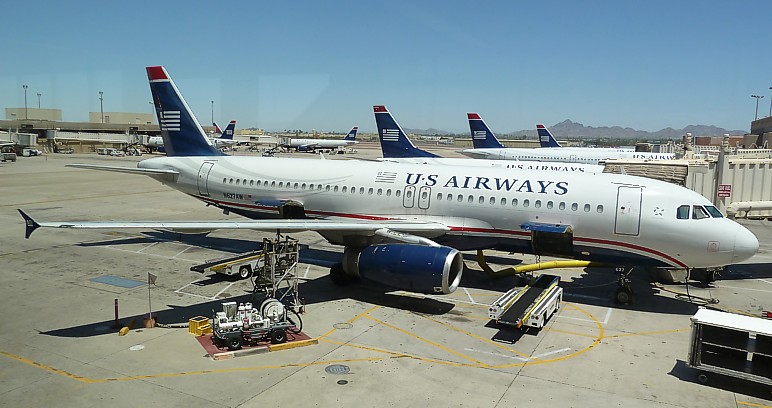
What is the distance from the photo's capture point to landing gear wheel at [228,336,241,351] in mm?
13438

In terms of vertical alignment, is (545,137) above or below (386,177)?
above

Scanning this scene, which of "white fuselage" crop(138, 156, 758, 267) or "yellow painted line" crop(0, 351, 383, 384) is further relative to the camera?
"white fuselage" crop(138, 156, 758, 267)

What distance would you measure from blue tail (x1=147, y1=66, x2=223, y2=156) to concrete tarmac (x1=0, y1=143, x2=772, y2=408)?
19.0ft

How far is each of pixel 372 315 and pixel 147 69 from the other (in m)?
18.4

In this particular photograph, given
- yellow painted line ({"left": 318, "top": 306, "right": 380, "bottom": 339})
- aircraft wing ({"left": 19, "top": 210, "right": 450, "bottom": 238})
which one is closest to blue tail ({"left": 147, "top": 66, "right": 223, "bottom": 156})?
aircraft wing ({"left": 19, "top": 210, "right": 450, "bottom": 238})

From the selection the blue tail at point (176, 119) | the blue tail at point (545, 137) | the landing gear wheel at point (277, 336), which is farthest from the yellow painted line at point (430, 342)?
the blue tail at point (545, 137)

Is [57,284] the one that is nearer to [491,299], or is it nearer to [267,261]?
[267,261]

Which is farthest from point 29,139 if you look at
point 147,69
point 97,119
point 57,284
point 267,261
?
point 267,261

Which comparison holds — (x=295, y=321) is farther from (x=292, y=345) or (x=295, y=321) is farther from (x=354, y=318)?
(x=292, y=345)

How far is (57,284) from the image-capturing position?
18.9 meters

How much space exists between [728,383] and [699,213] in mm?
6317

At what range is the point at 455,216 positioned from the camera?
65.8 feet

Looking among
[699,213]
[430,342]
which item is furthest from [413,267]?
[699,213]

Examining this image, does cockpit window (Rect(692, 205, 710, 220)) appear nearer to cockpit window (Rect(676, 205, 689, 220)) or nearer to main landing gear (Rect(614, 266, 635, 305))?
cockpit window (Rect(676, 205, 689, 220))
